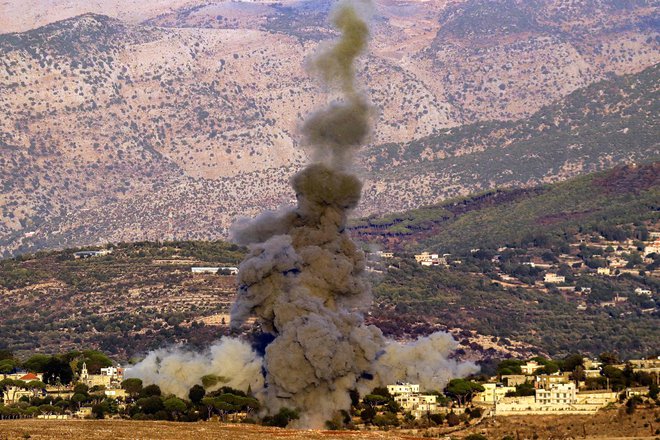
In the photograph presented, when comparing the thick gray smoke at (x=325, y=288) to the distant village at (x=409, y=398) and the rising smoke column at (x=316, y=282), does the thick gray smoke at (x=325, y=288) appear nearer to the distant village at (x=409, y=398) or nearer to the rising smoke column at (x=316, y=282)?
the rising smoke column at (x=316, y=282)

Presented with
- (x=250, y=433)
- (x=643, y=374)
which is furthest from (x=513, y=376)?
(x=250, y=433)

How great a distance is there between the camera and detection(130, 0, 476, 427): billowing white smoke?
112750 mm

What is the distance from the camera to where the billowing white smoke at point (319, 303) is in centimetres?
11275

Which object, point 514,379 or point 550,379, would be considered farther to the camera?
point 514,379

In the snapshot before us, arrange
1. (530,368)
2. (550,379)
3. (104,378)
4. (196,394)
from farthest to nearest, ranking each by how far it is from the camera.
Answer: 1. (104,378)
2. (530,368)
3. (550,379)
4. (196,394)

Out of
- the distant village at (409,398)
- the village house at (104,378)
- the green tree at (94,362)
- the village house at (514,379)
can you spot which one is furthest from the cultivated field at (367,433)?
the green tree at (94,362)

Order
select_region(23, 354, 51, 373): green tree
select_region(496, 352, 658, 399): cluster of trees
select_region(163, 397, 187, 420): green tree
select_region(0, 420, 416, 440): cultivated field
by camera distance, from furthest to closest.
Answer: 1. select_region(23, 354, 51, 373): green tree
2. select_region(496, 352, 658, 399): cluster of trees
3. select_region(163, 397, 187, 420): green tree
4. select_region(0, 420, 416, 440): cultivated field

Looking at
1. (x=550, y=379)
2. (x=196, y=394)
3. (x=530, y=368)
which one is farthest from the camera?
(x=530, y=368)

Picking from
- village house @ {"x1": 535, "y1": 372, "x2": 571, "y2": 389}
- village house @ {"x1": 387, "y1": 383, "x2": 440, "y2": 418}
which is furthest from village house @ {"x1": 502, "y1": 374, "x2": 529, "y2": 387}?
village house @ {"x1": 387, "y1": 383, "x2": 440, "y2": 418}

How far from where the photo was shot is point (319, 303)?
4562 inches

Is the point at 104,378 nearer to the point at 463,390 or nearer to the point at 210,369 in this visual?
the point at 210,369

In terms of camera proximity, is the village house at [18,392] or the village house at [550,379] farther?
the village house at [18,392]

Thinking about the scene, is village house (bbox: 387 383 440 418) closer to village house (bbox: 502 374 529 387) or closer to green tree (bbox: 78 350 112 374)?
village house (bbox: 502 374 529 387)

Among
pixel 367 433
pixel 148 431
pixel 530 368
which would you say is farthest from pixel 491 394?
pixel 148 431
